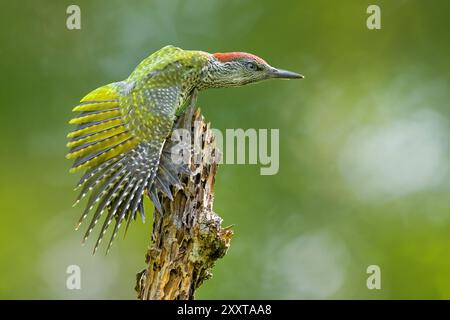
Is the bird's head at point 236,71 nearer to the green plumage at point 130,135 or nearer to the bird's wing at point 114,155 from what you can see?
the green plumage at point 130,135

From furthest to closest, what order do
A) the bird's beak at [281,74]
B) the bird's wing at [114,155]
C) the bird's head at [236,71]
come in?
the bird's beak at [281,74] < the bird's head at [236,71] < the bird's wing at [114,155]

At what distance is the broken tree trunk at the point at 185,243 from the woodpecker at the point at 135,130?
0.20 meters

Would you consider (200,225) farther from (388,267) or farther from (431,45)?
(431,45)

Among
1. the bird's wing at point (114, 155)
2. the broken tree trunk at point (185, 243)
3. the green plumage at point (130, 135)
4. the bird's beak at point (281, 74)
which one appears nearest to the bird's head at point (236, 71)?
the bird's beak at point (281, 74)

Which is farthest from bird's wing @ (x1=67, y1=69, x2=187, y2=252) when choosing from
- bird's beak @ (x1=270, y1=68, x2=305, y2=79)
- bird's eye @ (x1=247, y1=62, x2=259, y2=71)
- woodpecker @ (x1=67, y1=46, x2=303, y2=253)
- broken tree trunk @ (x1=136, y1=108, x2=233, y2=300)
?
bird's beak @ (x1=270, y1=68, x2=305, y2=79)

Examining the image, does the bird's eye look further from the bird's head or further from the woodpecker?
the woodpecker

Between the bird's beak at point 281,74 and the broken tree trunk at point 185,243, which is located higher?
the bird's beak at point 281,74

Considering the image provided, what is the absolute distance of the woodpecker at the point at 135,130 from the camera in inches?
325

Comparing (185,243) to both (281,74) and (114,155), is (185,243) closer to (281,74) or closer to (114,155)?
(114,155)

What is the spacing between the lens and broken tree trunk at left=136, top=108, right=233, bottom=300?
7.55m

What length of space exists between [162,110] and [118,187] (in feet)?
3.34

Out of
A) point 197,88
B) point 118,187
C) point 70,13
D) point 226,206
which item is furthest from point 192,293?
point 70,13

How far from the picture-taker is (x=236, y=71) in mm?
9516

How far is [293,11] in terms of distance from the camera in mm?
14516
